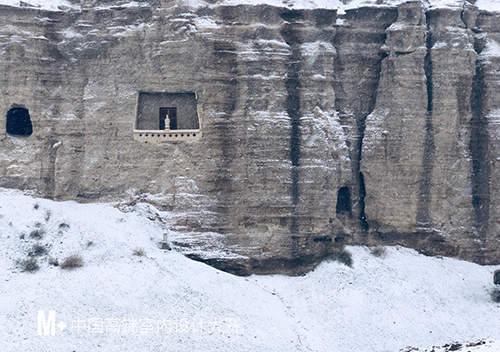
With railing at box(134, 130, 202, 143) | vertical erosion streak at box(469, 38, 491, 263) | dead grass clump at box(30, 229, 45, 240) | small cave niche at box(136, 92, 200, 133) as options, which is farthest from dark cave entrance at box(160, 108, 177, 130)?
vertical erosion streak at box(469, 38, 491, 263)

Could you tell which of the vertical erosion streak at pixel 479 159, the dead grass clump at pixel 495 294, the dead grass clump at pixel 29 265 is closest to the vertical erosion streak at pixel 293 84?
the vertical erosion streak at pixel 479 159

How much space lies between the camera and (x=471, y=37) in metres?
32.2

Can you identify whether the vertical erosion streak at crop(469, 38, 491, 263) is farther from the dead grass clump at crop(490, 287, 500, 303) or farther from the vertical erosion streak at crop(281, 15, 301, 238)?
the vertical erosion streak at crop(281, 15, 301, 238)

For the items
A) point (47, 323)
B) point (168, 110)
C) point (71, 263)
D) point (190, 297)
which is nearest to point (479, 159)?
point (168, 110)

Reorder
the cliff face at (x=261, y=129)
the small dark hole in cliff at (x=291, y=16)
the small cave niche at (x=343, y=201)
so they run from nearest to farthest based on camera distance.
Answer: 1. the cliff face at (x=261, y=129)
2. the small dark hole in cliff at (x=291, y=16)
3. the small cave niche at (x=343, y=201)

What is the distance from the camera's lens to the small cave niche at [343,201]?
32438 mm

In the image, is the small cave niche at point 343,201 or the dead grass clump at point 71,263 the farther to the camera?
the small cave niche at point 343,201

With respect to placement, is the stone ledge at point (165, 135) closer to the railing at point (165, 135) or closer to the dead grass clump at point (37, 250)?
the railing at point (165, 135)

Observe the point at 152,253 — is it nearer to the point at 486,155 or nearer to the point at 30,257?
the point at 30,257

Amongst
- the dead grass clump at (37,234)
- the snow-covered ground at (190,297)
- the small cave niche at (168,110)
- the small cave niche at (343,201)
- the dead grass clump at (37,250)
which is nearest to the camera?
the snow-covered ground at (190,297)

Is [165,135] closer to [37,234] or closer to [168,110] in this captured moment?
[168,110]

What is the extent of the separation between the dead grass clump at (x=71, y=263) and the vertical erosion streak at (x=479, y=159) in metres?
14.7

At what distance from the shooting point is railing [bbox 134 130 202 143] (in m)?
31.5

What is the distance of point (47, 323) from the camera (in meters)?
25.1
